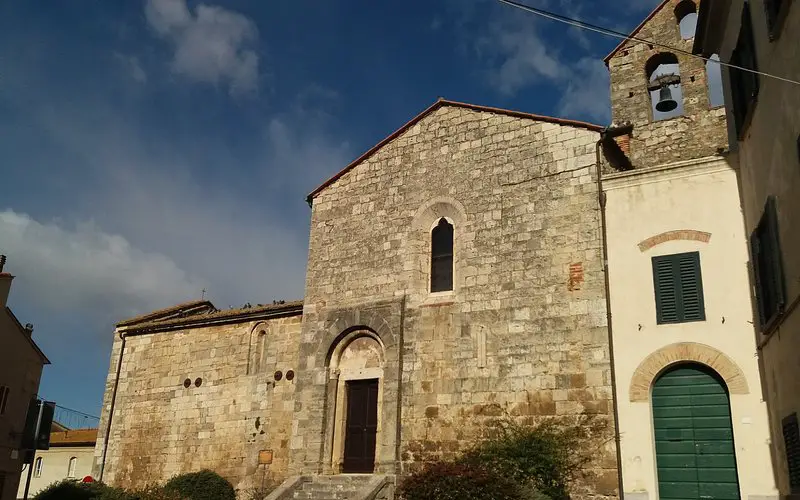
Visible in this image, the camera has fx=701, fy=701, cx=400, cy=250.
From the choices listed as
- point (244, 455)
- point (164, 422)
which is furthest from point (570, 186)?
point (164, 422)

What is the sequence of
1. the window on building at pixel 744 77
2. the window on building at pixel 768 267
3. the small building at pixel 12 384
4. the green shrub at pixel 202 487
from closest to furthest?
the window on building at pixel 768 267
the window on building at pixel 744 77
the small building at pixel 12 384
the green shrub at pixel 202 487

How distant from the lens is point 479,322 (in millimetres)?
14367

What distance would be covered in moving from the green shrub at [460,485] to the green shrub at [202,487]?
6.33 meters

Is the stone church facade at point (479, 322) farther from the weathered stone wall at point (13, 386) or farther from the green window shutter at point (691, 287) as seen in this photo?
the weathered stone wall at point (13, 386)

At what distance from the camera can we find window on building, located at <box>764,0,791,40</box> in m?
8.55

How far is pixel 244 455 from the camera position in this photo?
17.1 m

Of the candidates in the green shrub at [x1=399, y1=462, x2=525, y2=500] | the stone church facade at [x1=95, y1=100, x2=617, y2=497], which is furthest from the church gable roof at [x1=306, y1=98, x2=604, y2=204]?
the green shrub at [x1=399, y1=462, x2=525, y2=500]

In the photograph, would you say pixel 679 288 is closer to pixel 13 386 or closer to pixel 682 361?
pixel 682 361

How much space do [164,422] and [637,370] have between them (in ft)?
41.1

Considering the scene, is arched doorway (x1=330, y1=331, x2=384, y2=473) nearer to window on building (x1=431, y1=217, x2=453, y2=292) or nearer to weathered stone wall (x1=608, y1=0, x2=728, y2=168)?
window on building (x1=431, y1=217, x2=453, y2=292)

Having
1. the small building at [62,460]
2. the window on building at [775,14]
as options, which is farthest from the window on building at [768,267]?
the small building at [62,460]

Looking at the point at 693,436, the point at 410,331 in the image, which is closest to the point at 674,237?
the point at 693,436

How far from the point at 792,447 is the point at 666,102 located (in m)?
9.15

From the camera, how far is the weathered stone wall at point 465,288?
526 inches
